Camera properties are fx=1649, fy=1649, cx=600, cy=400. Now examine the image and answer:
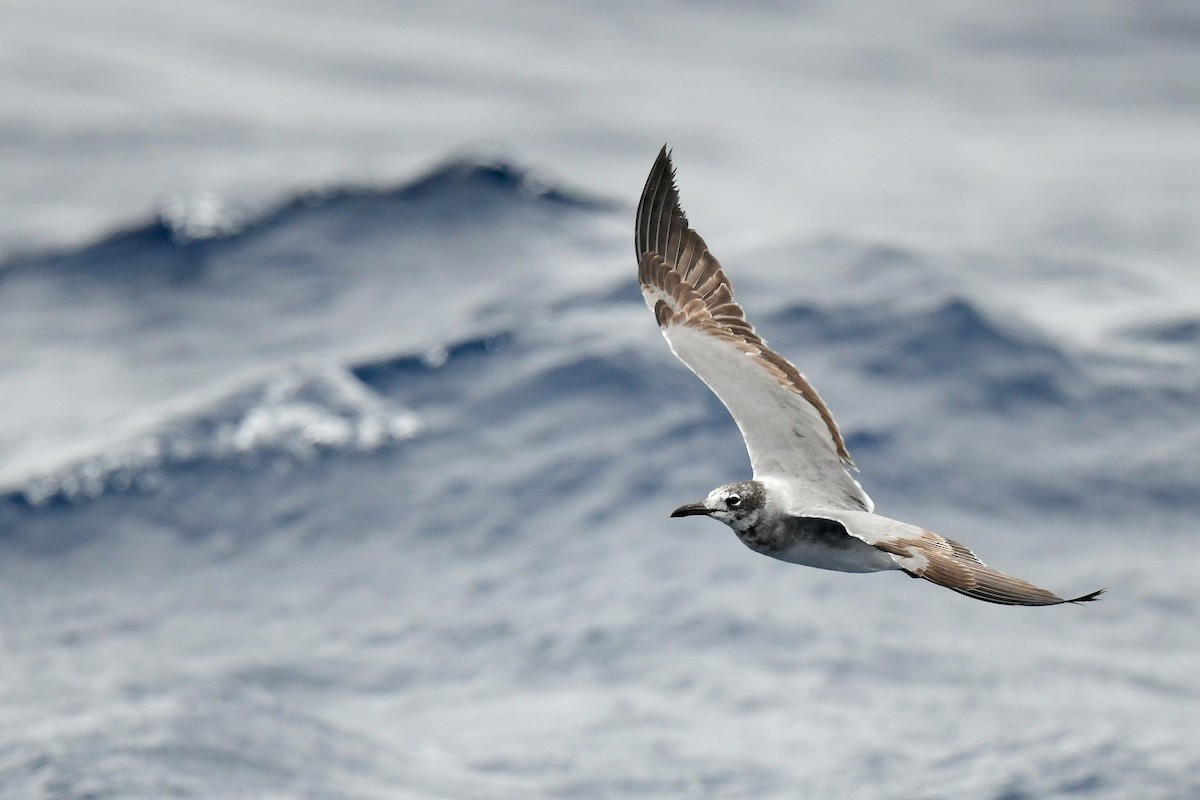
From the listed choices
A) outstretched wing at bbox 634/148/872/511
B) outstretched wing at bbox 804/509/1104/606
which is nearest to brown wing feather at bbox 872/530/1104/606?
outstretched wing at bbox 804/509/1104/606

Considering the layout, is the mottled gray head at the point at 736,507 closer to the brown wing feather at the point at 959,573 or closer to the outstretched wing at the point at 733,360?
the outstretched wing at the point at 733,360

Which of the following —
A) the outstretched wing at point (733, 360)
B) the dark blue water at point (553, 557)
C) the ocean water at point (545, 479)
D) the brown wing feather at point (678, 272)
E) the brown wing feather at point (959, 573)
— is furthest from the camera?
the ocean water at point (545, 479)

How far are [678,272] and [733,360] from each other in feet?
4.56

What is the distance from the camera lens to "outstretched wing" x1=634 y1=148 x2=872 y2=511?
13.6m

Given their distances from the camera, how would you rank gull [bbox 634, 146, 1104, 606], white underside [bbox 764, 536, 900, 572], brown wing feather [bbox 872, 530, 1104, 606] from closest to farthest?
brown wing feather [bbox 872, 530, 1104, 606]
gull [bbox 634, 146, 1104, 606]
white underside [bbox 764, 536, 900, 572]

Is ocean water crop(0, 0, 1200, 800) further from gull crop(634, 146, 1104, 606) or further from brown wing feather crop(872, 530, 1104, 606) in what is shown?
brown wing feather crop(872, 530, 1104, 606)

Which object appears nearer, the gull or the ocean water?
the gull

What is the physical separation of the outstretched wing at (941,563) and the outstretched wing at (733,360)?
159 centimetres

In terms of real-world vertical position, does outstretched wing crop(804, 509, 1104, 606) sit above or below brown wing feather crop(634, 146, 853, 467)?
below

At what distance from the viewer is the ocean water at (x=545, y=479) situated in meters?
27.3

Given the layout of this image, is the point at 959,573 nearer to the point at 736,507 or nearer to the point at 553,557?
the point at 736,507

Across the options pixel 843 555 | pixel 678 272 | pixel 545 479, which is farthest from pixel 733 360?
pixel 545 479

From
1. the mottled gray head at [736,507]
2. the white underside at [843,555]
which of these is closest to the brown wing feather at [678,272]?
the mottled gray head at [736,507]

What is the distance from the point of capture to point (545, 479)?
31000 millimetres
